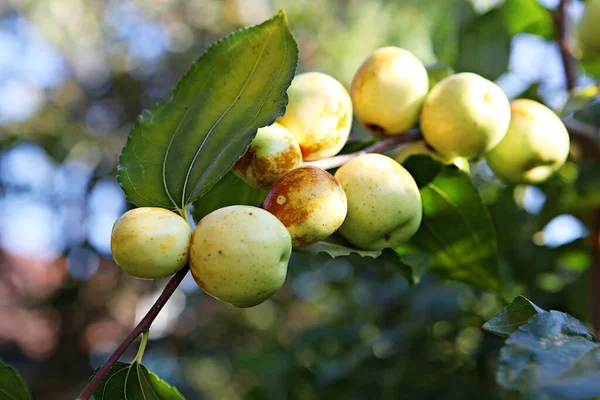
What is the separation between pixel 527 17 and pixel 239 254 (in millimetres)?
1006

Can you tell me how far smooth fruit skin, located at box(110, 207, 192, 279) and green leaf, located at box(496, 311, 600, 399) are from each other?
33 centimetres

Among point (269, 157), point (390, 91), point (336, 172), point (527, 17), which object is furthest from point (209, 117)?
point (527, 17)

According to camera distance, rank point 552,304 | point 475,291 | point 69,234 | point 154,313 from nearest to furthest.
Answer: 1. point 154,313
2. point 552,304
3. point 475,291
4. point 69,234

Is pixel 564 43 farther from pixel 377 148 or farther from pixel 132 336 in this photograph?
pixel 132 336

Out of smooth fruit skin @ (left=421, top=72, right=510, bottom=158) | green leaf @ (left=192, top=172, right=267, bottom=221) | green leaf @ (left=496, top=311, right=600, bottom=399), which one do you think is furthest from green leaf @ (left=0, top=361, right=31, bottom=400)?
smooth fruit skin @ (left=421, top=72, right=510, bottom=158)

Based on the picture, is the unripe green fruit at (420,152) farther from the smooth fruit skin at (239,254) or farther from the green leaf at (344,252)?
the smooth fruit skin at (239,254)

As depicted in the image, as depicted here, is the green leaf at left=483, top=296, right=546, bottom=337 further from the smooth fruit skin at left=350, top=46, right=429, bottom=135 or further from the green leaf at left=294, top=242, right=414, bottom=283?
the smooth fruit skin at left=350, top=46, right=429, bottom=135

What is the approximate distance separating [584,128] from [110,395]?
94 centimetres

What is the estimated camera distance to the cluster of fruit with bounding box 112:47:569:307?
65cm

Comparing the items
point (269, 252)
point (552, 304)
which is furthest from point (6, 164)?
point (269, 252)

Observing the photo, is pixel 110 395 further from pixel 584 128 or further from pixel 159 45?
pixel 159 45

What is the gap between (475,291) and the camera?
1611 millimetres

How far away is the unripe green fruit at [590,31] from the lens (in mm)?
1158

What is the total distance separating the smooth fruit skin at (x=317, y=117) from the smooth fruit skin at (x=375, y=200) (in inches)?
2.2
